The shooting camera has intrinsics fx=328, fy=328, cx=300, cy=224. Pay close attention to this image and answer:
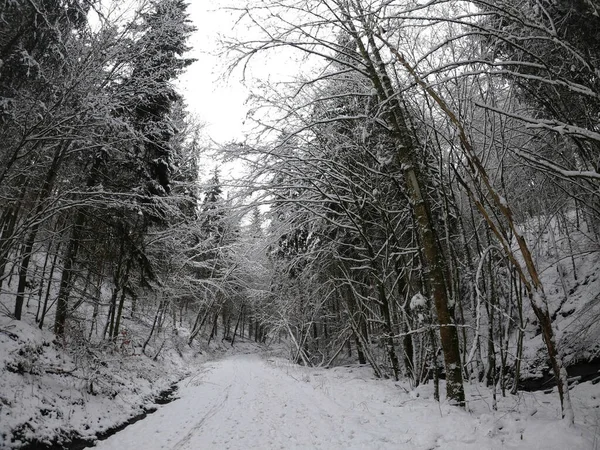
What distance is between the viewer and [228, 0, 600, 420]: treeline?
10.7 feet

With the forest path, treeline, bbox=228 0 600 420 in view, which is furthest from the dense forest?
the forest path

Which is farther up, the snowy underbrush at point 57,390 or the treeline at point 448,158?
the treeline at point 448,158

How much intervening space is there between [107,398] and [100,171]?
273 inches

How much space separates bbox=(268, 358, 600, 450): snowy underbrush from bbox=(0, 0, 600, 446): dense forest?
35cm

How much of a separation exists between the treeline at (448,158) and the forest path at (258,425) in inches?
66.1

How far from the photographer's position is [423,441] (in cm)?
431

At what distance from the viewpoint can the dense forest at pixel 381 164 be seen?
150 inches

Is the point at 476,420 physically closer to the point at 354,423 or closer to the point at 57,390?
the point at 354,423

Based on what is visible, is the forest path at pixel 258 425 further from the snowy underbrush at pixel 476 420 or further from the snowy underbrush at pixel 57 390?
the snowy underbrush at pixel 57 390

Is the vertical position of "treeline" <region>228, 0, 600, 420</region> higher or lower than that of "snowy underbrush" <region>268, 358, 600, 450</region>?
higher

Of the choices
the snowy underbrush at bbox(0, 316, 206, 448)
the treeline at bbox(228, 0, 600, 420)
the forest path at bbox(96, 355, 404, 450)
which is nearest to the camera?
the treeline at bbox(228, 0, 600, 420)

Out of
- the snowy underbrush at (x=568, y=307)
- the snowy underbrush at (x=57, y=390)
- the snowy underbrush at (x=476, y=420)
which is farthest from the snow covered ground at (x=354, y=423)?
the snowy underbrush at (x=568, y=307)

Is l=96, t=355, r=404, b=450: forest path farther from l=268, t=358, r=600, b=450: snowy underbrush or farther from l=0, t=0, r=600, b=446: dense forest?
l=0, t=0, r=600, b=446: dense forest

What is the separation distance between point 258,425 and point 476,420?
4.14 m
